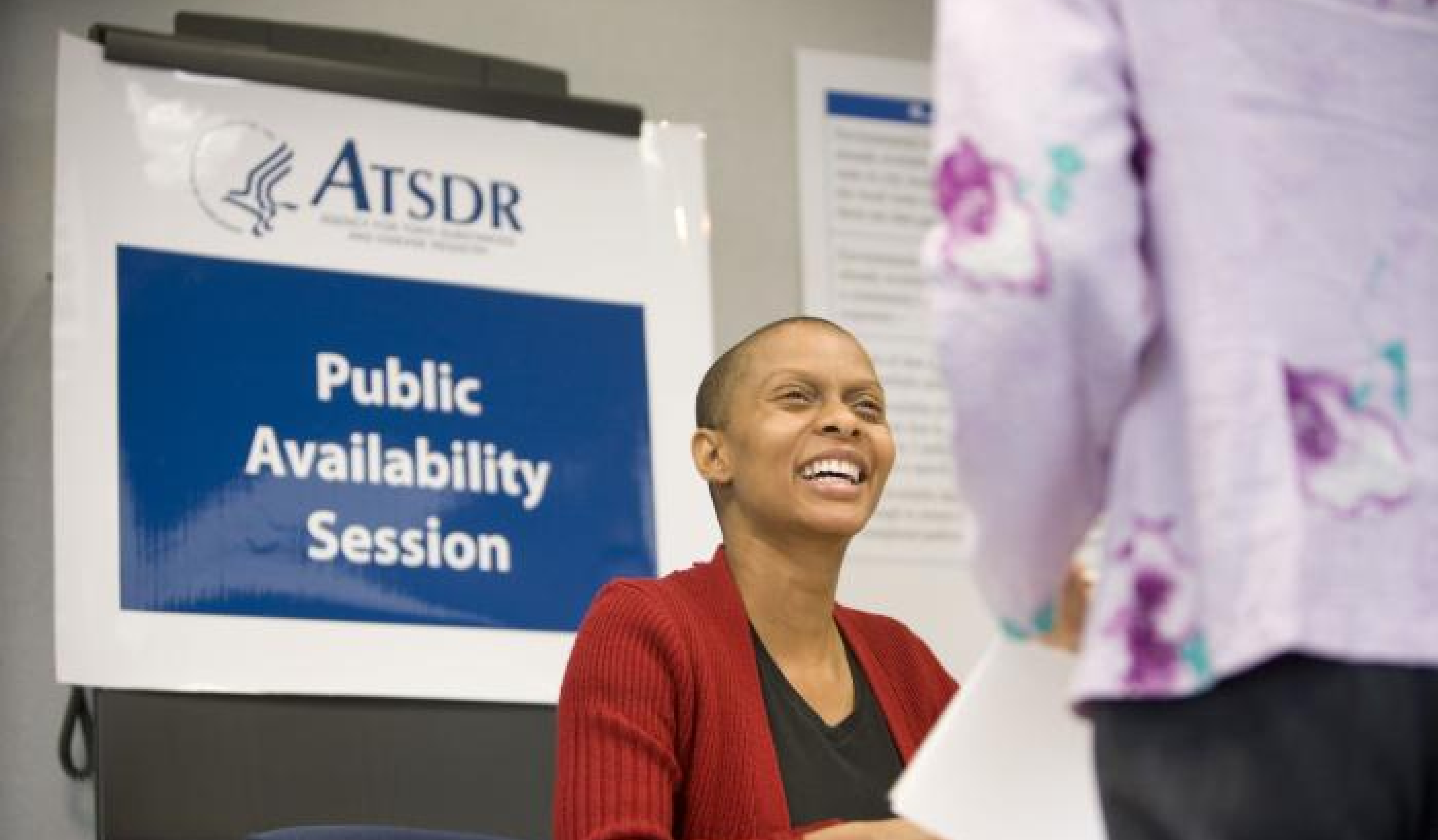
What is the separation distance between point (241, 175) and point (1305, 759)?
276 cm

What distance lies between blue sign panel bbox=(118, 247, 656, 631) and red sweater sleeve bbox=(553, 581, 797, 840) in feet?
3.99

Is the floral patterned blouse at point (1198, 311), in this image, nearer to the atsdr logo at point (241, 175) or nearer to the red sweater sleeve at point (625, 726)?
the red sweater sleeve at point (625, 726)

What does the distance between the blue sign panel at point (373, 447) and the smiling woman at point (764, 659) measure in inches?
37.0

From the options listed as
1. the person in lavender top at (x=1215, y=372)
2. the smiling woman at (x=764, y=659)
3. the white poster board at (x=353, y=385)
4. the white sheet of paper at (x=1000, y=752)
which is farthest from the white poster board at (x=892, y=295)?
the person in lavender top at (x=1215, y=372)

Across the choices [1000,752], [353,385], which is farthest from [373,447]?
[1000,752]

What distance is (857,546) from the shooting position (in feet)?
13.4

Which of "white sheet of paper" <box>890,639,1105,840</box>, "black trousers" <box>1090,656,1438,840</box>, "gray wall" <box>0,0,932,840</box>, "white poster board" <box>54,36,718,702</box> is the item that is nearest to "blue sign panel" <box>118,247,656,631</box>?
"white poster board" <box>54,36,718,702</box>

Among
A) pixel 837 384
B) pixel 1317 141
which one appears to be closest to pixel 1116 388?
pixel 1317 141

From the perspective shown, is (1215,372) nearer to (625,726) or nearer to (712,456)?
(625,726)

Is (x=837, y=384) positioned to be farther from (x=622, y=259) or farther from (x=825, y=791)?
(x=622, y=259)

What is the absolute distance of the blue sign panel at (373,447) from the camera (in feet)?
11.0

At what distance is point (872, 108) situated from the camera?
434 cm

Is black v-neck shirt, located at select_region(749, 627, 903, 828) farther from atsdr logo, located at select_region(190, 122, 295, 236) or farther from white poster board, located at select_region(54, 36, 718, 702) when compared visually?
atsdr logo, located at select_region(190, 122, 295, 236)

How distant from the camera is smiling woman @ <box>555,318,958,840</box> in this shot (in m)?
2.14
